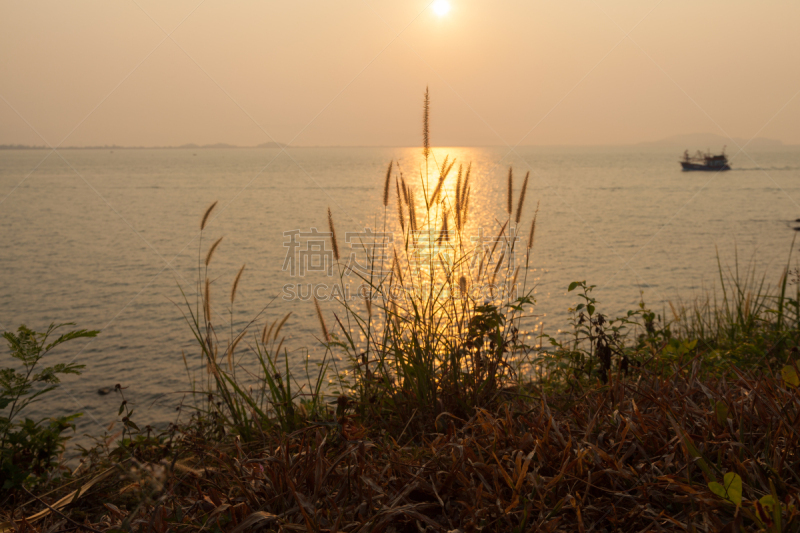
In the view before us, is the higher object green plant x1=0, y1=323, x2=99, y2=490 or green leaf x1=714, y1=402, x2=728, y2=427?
green leaf x1=714, y1=402, x2=728, y2=427

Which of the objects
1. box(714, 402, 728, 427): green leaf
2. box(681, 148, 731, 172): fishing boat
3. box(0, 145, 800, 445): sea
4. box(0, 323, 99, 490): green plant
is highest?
box(681, 148, 731, 172): fishing boat

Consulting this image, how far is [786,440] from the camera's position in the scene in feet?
5.64

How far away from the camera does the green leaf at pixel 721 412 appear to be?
189 centimetres

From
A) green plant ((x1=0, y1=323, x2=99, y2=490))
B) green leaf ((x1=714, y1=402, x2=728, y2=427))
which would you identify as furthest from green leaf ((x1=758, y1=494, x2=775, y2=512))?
green plant ((x1=0, y1=323, x2=99, y2=490))

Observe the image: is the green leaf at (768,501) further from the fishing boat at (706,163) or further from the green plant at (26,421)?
the fishing boat at (706,163)

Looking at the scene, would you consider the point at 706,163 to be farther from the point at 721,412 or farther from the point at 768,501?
the point at 768,501

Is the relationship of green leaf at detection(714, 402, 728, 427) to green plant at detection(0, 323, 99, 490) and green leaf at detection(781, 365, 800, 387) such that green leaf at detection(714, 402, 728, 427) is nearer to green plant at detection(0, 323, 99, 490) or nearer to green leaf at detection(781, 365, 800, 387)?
green leaf at detection(781, 365, 800, 387)

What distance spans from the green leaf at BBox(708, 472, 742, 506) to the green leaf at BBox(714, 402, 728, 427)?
528 millimetres

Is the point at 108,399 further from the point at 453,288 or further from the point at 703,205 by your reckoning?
the point at 703,205

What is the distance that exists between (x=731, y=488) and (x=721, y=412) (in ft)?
1.88

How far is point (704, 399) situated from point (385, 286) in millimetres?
2494

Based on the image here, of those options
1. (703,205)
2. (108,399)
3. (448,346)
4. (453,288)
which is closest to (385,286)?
(453,288)

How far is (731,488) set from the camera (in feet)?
4.60

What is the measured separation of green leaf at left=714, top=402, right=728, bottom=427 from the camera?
1.89m
